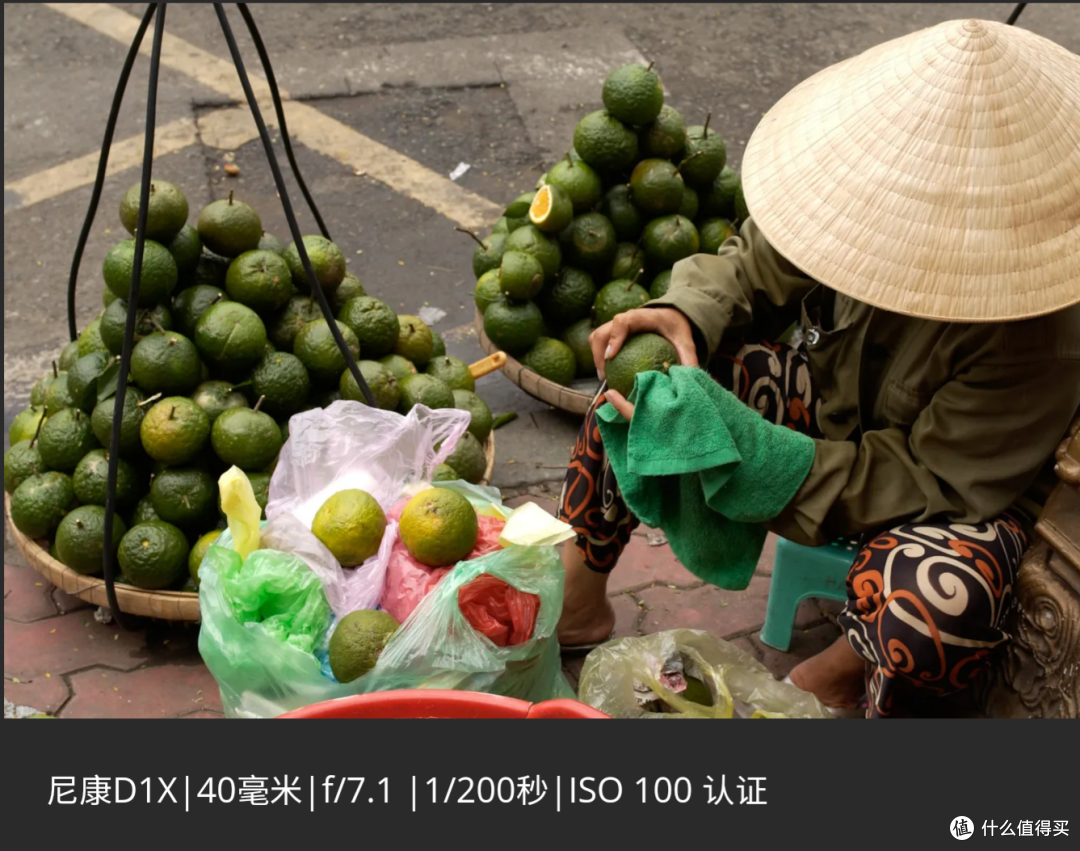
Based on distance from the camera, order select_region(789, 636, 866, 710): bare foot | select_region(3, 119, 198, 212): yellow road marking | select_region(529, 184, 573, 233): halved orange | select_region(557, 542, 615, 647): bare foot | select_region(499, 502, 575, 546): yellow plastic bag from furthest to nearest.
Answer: select_region(3, 119, 198, 212): yellow road marking < select_region(529, 184, 573, 233): halved orange < select_region(557, 542, 615, 647): bare foot < select_region(789, 636, 866, 710): bare foot < select_region(499, 502, 575, 546): yellow plastic bag

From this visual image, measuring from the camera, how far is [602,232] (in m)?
3.25

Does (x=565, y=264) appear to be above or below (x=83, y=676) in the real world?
above

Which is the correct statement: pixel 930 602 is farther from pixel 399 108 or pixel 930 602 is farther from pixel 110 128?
pixel 399 108

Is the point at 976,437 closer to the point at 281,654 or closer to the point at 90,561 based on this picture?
the point at 281,654

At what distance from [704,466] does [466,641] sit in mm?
538

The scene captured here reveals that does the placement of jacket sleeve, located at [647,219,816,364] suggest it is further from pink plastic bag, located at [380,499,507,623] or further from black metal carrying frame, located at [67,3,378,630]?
black metal carrying frame, located at [67,3,378,630]

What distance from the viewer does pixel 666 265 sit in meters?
3.32

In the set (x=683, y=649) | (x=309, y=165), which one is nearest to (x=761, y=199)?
(x=683, y=649)

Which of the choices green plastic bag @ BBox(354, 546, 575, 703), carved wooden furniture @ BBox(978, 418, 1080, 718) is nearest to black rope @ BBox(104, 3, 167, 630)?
green plastic bag @ BBox(354, 546, 575, 703)

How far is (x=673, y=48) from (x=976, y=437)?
4770mm

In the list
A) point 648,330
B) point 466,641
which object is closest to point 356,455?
point 466,641

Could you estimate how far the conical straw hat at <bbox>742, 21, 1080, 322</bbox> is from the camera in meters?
1.70

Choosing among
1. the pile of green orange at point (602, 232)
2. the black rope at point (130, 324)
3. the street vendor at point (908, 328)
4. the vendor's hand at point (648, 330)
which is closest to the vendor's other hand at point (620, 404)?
the street vendor at point (908, 328)

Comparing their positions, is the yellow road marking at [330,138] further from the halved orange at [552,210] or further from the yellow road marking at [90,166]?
the halved orange at [552,210]
